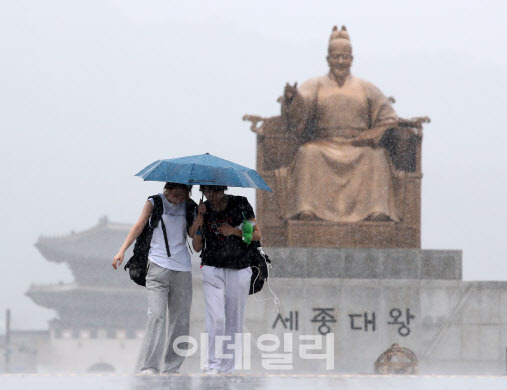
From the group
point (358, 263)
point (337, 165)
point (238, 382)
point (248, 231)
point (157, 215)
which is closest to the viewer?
point (238, 382)

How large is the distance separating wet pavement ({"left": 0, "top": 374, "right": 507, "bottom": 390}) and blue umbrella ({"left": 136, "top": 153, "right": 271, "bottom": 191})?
79 cm

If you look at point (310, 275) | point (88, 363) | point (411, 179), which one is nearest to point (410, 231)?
point (411, 179)

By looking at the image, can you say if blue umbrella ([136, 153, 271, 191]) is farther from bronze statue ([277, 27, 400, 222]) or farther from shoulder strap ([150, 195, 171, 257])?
bronze statue ([277, 27, 400, 222])

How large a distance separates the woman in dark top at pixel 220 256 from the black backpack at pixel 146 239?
0.12 meters

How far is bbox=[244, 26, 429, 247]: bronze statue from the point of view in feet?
30.0

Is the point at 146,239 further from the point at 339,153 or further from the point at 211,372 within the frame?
the point at 339,153

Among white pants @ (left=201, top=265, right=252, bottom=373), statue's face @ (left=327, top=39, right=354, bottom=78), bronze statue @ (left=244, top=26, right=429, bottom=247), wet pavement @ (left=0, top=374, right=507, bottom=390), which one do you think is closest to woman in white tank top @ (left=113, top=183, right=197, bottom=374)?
white pants @ (left=201, top=265, right=252, bottom=373)

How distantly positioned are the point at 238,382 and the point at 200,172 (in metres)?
0.88

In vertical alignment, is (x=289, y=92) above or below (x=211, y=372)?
above

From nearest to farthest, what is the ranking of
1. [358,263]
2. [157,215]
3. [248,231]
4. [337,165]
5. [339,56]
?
[248,231]
[157,215]
[358,263]
[337,165]
[339,56]

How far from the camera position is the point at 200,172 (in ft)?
14.1

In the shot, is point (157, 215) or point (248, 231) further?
point (157, 215)

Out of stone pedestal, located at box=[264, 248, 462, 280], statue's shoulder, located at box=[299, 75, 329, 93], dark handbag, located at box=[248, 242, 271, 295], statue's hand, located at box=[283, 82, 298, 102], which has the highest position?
statue's shoulder, located at box=[299, 75, 329, 93]

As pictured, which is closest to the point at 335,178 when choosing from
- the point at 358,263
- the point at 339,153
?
the point at 339,153
